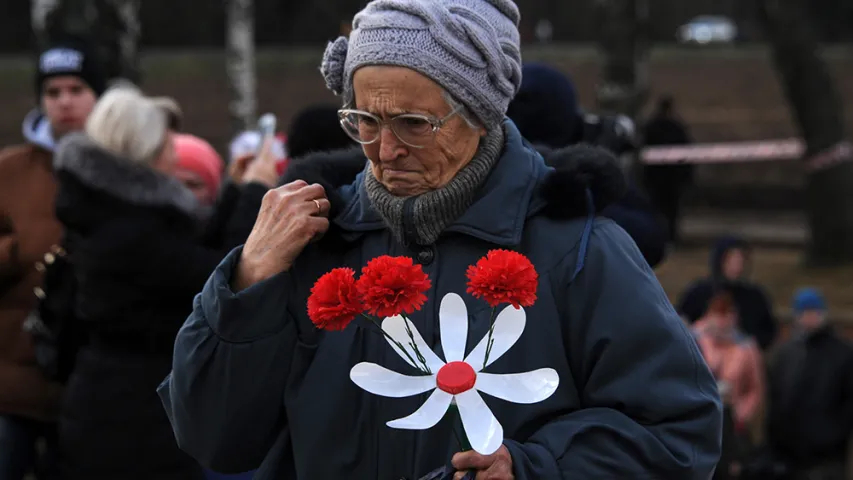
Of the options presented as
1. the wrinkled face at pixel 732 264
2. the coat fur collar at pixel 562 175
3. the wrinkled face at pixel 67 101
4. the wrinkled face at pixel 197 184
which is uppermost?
the coat fur collar at pixel 562 175

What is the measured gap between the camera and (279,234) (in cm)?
238

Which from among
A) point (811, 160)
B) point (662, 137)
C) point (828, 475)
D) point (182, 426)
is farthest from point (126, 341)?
point (662, 137)

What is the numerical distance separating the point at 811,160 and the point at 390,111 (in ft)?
37.7

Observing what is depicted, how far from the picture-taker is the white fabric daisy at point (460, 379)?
2.11m

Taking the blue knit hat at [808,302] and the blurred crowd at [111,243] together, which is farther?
the blue knit hat at [808,302]

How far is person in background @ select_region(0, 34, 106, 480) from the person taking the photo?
181 inches

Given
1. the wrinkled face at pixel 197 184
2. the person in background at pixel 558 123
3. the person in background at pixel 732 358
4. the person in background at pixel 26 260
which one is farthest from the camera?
the person in background at pixel 732 358

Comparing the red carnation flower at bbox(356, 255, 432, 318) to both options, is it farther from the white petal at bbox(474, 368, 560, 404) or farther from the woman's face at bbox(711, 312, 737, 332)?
the woman's face at bbox(711, 312, 737, 332)

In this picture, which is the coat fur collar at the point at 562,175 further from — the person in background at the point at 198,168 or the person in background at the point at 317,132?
the person in background at the point at 198,168

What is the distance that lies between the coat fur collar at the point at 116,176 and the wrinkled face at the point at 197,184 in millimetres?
1182

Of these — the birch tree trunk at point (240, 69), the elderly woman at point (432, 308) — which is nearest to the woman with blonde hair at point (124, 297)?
the elderly woman at point (432, 308)

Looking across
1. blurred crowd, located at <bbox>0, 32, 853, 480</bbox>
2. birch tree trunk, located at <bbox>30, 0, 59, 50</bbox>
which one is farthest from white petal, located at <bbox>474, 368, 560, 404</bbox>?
birch tree trunk, located at <bbox>30, 0, 59, 50</bbox>

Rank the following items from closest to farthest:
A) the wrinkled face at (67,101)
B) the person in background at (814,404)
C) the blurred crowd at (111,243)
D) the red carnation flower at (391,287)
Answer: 1. the red carnation flower at (391,287)
2. the blurred crowd at (111,243)
3. the wrinkled face at (67,101)
4. the person in background at (814,404)

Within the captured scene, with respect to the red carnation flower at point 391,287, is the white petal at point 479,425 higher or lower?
lower
